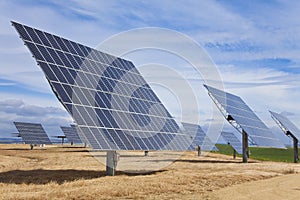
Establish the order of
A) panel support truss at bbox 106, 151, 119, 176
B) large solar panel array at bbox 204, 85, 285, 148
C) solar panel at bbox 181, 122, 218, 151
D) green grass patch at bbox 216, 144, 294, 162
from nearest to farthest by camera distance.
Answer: panel support truss at bbox 106, 151, 119, 176, large solar panel array at bbox 204, 85, 285, 148, solar panel at bbox 181, 122, 218, 151, green grass patch at bbox 216, 144, 294, 162

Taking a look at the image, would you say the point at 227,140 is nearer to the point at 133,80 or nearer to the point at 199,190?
the point at 133,80

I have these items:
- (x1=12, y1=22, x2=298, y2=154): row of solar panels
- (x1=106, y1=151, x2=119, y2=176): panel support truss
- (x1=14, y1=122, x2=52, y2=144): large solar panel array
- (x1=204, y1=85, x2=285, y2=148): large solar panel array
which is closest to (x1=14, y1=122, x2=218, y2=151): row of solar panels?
(x1=14, y1=122, x2=52, y2=144): large solar panel array

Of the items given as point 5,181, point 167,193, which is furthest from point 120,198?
point 5,181

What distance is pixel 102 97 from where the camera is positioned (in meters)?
19.8

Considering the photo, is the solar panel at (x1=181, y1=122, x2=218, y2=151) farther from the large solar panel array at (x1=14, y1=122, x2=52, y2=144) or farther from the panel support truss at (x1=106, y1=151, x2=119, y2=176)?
the panel support truss at (x1=106, y1=151, x2=119, y2=176)

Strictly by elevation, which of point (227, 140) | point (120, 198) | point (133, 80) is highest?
point (133, 80)

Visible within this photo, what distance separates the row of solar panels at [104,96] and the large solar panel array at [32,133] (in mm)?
31243

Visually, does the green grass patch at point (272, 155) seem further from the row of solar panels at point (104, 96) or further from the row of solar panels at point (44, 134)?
the row of solar panels at point (104, 96)

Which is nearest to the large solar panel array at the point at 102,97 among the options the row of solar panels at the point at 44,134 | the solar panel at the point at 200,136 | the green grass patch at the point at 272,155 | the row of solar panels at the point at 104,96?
the row of solar panels at the point at 104,96

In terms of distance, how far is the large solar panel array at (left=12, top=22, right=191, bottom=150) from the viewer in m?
16.9

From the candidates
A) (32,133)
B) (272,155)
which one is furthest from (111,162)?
(272,155)

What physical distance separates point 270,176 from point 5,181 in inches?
576

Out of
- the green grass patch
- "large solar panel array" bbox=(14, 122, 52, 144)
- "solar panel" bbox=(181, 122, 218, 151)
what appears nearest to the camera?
"solar panel" bbox=(181, 122, 218, 151)

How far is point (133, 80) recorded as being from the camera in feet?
84.1
